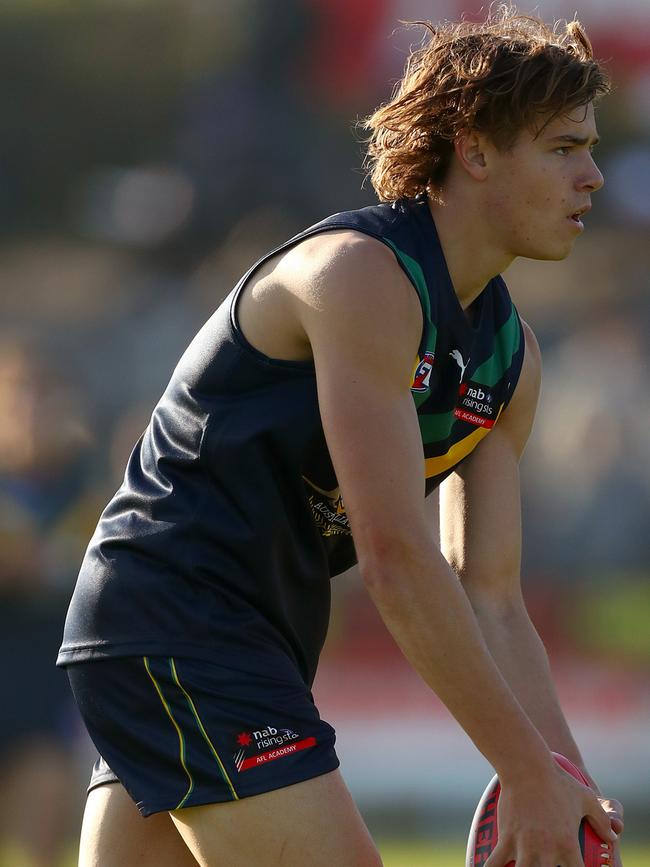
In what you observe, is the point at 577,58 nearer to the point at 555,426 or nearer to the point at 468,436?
the point at 468,436

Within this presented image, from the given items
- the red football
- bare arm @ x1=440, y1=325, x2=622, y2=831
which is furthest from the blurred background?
the red football

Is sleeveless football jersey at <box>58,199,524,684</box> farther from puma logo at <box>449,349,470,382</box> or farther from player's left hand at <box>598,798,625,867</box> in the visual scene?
player's left hand at <box>598,798,625,867</box>

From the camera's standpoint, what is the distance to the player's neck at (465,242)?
2.38m

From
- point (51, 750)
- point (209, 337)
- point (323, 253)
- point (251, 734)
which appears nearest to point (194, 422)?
point (209, 337)

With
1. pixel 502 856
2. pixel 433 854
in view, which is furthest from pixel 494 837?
pixel 433 854

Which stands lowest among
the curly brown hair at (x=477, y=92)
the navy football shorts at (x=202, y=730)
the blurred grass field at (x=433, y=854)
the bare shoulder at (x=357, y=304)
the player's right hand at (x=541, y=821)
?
the blurred grass field at (x=433, y=854)

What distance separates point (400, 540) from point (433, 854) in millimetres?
4245

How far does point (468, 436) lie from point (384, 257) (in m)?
0.52

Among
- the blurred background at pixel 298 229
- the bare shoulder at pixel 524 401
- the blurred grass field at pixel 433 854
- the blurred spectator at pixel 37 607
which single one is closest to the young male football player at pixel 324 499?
the bare shoulder at pixel 524 401

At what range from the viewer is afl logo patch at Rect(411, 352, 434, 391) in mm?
2307

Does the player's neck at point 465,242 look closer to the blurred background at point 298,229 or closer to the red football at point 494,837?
the red football at point 494,837

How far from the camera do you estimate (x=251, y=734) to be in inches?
87.0

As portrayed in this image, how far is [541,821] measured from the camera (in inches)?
82.1

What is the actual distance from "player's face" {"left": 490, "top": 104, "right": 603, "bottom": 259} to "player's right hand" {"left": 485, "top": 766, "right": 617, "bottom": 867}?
36.2 inches
